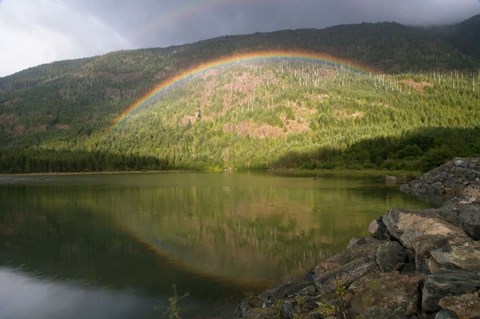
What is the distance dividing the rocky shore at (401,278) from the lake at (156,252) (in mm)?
3875

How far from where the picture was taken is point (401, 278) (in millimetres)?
14859

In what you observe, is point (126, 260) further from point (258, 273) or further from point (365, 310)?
point (365, 310)

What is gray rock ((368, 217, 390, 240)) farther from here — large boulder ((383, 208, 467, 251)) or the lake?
the lake

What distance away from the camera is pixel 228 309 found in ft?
64.6

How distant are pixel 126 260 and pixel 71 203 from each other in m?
38.9

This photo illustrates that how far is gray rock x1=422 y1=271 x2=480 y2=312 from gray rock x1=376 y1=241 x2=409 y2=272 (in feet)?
14.9

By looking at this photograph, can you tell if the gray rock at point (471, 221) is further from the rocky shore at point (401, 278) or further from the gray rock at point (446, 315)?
the gray rock at point (446, 315)

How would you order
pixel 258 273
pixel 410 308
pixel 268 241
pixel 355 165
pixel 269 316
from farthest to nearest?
pixel 355 165
pixel 268 241
pixel 258 273
pixel 269 316
pixel 410 308

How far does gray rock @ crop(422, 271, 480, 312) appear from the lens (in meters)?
11.3

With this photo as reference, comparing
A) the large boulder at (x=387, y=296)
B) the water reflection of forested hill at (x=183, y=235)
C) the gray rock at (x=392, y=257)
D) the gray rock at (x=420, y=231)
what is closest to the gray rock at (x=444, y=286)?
the large boulder at (x=387, y=296)

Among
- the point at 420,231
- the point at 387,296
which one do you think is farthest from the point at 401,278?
the point at 420,231

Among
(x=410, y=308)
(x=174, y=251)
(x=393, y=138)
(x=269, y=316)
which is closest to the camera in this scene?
(x=410, y=308)

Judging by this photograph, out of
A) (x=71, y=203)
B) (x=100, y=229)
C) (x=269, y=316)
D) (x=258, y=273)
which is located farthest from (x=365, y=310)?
(x=71, y=203)

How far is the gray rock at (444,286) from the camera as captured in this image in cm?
1128
